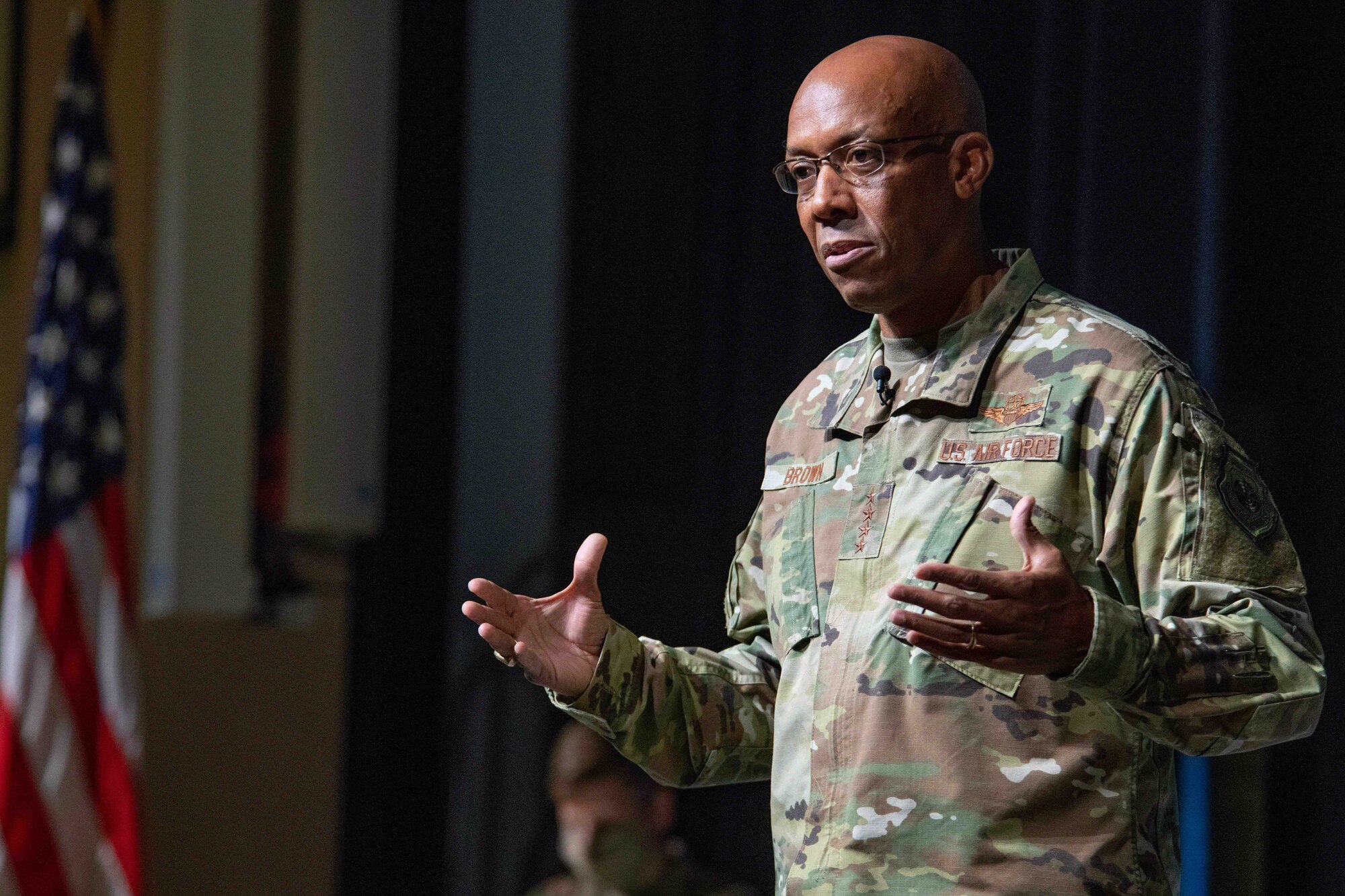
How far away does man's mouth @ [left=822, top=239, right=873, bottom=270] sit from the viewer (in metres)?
1.50

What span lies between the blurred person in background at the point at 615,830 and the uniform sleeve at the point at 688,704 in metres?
1.27

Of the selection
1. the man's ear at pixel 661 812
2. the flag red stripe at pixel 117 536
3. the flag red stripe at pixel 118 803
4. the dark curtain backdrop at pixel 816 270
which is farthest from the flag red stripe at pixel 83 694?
the man's ear at pixel 661 812

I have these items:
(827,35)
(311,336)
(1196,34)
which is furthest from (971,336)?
(311,336)

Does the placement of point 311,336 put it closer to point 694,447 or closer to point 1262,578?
point 694,447

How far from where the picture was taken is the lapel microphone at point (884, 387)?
1.53 meters

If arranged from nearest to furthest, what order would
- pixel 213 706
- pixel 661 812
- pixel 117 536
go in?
pixel 661 812
pixel 117 536
pixel 213 706

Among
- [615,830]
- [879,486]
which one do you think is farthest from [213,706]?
[879,486]

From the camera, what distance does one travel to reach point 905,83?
151 cm

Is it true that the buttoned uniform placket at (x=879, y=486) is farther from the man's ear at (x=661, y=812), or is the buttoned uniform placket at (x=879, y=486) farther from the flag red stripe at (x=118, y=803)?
the flag red stripe at (x=118, y=803)

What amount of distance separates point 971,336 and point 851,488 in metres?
0.19

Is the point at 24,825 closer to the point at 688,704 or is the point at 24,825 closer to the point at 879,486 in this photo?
the point at 688,704

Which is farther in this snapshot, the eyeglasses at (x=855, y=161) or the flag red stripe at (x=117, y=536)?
the flag red stripe at (x=117, y=536)

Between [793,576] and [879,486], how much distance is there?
0.44 ft

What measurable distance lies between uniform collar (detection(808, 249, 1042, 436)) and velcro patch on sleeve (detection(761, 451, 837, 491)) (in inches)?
1.6
